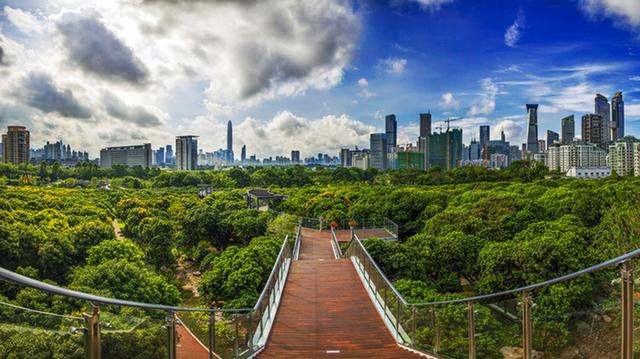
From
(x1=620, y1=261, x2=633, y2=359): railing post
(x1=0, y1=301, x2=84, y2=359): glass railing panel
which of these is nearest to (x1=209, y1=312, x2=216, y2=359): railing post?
(x1=0, y1=301, x2=84, y2=359): glass railing panel

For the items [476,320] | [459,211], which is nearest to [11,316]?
[476,320]

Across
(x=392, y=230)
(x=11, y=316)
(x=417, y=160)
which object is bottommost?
(x=392, y=230)

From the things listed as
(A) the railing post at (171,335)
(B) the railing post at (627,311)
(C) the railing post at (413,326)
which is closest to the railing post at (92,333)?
(A) the railing post at (171,335)

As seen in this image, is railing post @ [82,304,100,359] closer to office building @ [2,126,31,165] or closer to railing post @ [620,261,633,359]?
railing post @ [620,261,633,359]

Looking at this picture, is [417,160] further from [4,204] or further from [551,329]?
[551,329]

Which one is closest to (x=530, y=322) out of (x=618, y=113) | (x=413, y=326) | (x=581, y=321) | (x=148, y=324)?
(x=581, y=321)

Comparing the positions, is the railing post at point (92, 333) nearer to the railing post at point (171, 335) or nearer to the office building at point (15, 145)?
the railing post at point (171, 335)

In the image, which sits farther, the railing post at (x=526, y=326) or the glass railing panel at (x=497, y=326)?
the glass railing panel at (x=497, y=326)
